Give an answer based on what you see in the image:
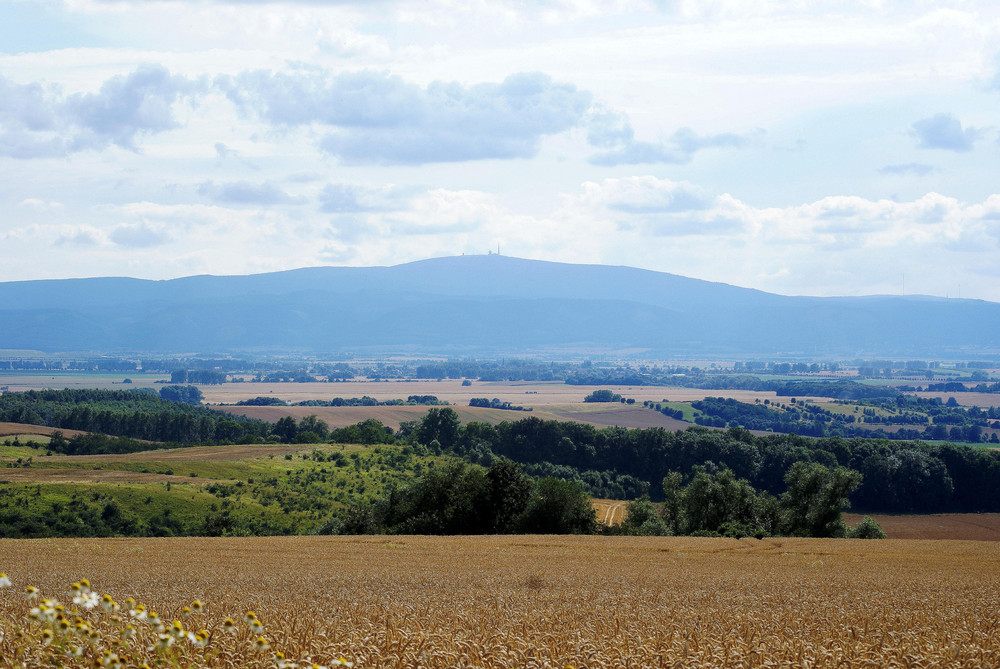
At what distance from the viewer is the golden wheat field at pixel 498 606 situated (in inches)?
348

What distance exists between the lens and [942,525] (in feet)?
274

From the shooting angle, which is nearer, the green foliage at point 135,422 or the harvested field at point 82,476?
the harvested field at point 82,476

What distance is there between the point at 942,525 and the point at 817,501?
28.0 m

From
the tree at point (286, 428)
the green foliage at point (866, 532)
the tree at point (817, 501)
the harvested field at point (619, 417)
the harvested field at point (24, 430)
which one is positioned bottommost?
the tree at point (286, 428)

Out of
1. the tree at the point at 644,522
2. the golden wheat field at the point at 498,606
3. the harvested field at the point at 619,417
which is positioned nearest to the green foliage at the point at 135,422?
the harvested field at the point at 619,417

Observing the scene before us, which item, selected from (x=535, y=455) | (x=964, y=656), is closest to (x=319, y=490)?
(x=535, y=455)

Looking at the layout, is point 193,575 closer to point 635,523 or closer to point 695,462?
point 635,523

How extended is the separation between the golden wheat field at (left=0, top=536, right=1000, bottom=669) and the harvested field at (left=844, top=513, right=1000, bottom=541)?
35.9 metres

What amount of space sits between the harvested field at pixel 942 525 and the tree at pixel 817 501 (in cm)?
1046

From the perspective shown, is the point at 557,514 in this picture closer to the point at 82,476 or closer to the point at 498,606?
the point at 82,476

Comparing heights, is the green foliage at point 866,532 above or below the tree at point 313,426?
above

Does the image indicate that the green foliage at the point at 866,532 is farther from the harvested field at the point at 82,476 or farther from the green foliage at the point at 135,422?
the green foliage at the point at 135,422

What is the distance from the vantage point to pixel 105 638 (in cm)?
921

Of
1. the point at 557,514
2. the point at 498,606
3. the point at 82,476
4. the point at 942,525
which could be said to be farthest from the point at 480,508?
the point at 942,525
